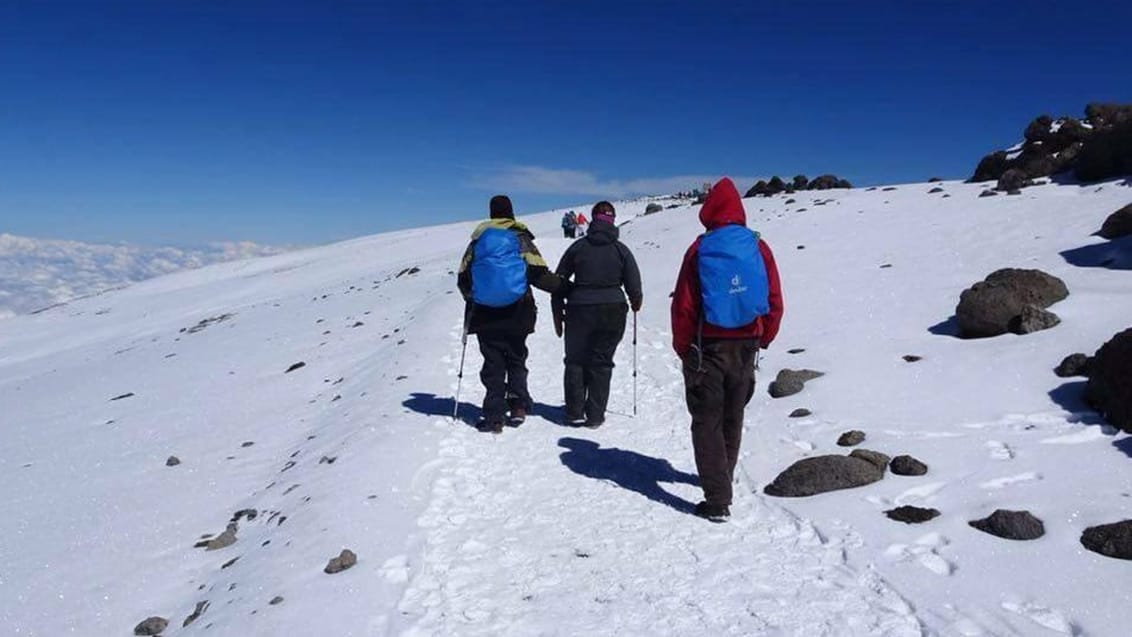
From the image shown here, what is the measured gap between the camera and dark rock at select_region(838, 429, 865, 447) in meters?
8.02

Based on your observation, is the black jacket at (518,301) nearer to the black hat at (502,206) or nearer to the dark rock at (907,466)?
the black hat at (502,206)

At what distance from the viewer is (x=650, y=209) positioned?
→ 5131 cm

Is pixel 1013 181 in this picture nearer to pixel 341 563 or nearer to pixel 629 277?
pixel 629 277

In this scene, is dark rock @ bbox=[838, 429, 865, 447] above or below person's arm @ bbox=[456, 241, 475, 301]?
below

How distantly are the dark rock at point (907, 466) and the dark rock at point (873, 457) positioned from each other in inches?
3.6

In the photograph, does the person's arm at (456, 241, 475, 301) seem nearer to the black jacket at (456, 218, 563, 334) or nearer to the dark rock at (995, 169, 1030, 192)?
the black jacket at (456, 218, 563, 334)

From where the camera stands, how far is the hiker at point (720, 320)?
606 cm

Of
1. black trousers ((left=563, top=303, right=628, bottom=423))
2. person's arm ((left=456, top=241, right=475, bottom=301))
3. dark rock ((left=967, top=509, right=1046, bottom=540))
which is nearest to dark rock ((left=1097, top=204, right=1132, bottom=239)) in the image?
black trousers ((left=563, top=303, right=628, bottom=423))

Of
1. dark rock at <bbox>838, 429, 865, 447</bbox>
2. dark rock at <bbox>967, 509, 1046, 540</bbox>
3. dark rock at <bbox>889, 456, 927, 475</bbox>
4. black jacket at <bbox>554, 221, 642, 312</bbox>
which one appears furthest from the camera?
black jacket at <bbox>554, 221, 642, 312</bbox>

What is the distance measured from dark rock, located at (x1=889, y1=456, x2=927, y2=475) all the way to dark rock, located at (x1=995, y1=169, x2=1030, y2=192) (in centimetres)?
1996

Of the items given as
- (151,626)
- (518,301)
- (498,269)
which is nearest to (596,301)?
(518,301)

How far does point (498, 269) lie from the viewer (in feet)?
28.4

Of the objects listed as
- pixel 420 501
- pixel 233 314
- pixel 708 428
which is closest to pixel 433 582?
pixel 420 501

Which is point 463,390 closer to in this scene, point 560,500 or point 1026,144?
point 560,500
